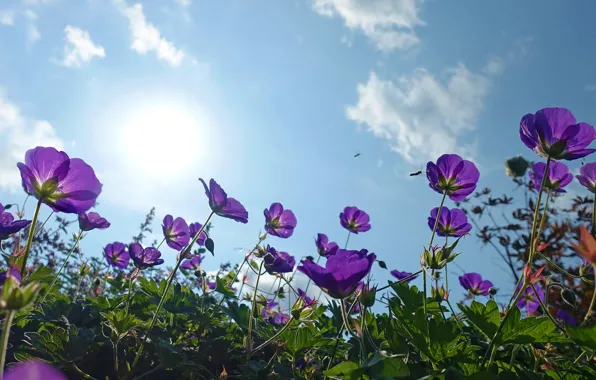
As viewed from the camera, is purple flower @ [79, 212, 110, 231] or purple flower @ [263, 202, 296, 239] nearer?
purple flower @ [79, 212, 110, 231]

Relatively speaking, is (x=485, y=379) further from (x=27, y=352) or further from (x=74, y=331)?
(x=27, y=352)

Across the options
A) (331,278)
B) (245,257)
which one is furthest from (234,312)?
(331,278)

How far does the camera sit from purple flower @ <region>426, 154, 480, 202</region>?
Answer: 2.36 metres

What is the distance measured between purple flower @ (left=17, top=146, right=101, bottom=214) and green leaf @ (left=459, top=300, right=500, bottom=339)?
1.35 metres

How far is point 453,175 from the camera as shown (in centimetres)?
238

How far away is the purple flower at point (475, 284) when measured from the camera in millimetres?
3275

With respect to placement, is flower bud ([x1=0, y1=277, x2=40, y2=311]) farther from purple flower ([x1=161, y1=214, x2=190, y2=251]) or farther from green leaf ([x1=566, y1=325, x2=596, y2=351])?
purple flower ([x1=161, y1=214, x2=190, y2=251])

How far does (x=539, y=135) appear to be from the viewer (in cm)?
190

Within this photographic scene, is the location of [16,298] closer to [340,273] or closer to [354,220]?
[340,273]

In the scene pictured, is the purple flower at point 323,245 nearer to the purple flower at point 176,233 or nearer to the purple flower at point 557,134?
the purple flower at point 176,233

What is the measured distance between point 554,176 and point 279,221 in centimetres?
194

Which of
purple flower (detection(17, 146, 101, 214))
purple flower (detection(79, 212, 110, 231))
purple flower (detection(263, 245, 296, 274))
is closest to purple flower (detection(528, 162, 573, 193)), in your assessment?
purple flower (detection(263, 245, 296, 274))

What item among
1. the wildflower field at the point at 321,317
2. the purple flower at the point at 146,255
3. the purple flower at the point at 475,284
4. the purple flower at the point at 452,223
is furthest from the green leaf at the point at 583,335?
Answer: the purple flower at the point at 146,255

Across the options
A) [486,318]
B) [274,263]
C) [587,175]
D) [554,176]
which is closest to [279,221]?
[274,263]
